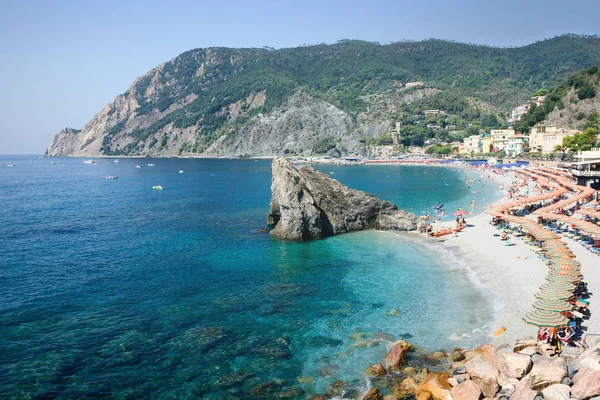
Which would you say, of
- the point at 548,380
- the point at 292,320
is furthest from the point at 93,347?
the point at 548,380

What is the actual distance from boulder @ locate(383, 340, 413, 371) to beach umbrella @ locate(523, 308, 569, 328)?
6.81m

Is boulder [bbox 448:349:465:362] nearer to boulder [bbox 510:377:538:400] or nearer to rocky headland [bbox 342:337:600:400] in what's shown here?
rocky headland [bbox 342:337:600:400]

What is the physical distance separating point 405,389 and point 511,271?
19.2 m

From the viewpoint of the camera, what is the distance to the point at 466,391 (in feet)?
56.8

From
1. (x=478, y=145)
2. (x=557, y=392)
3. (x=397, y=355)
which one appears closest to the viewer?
(x=557, y=392)

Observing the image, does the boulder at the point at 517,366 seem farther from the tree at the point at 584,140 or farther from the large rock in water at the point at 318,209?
the tree at the point at 584,140

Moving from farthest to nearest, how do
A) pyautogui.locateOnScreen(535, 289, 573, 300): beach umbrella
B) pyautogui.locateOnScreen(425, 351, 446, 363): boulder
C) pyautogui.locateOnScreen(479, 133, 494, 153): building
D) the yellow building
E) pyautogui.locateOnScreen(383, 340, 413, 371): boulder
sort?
pyautogui.locateOnScreen(479, 133, 494, 153): building → the yellow building → pyautogui.locateOnScreen(535, 289, 573, 300): beach umbrella → pyautogui.locateOnScreen(425, 351, 446, 363): boulder → pyautogui.locateOnScreen(383, 340, 413, 371): boulder

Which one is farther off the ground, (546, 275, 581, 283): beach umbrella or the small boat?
(546, 275, 581, 283): beach umbrella

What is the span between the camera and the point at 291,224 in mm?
46875

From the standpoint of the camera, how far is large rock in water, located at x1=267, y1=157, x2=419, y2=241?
4688 cm

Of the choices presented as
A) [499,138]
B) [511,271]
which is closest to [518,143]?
[499,138]

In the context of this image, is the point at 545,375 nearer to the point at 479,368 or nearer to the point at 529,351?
the point at 479,368

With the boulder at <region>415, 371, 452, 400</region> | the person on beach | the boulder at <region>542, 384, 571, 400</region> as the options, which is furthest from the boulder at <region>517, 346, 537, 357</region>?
the boulder at <region>415, 371, 452, 400</region>

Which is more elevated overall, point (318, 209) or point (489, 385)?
point (318, 209)
